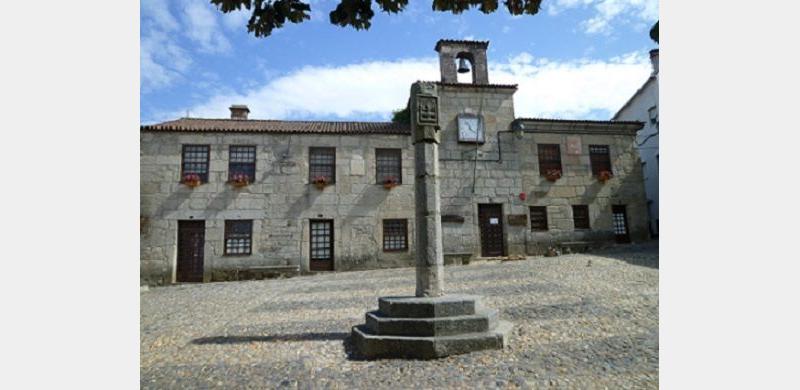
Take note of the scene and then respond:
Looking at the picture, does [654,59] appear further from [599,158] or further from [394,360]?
[394,360]

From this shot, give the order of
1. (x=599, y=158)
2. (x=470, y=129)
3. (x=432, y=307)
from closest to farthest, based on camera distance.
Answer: (x=432, y=307) < (x=470, y=129) < (x=599, y=158)

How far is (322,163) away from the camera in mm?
14055

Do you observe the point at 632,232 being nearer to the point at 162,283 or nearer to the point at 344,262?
the point at 344,262

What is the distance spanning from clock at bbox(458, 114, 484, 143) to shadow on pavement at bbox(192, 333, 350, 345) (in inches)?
418

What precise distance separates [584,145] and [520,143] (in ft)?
8.48

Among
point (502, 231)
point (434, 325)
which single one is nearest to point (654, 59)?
point (502, 231)

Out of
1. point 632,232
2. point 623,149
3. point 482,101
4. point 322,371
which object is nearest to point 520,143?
point 482,101

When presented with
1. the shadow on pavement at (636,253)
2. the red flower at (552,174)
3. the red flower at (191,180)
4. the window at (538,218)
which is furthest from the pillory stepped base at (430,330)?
the red flower at (552,174)

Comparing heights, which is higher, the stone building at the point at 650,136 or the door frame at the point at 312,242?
the stone building at the point at 650,136

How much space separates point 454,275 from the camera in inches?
409

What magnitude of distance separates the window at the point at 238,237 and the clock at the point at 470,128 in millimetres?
7972

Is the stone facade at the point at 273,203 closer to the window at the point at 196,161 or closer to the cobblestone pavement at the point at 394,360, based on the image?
the window at the point at 196,161

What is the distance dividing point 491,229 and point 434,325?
33.8 feet

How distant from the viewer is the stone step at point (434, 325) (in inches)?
177
